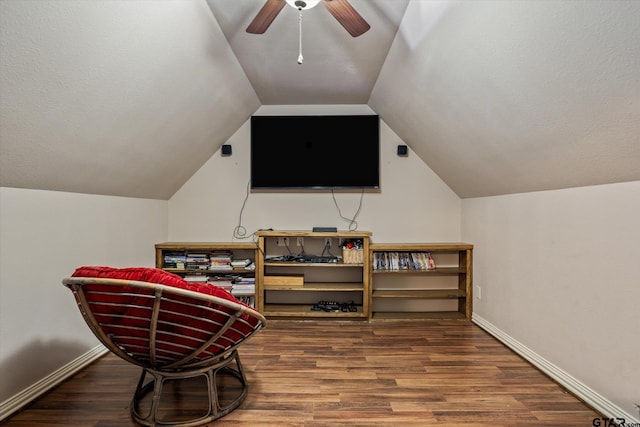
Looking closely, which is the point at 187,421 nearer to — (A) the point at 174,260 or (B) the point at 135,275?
(B) the point at 135,275

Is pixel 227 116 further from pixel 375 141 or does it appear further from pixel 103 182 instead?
pixel 375 141

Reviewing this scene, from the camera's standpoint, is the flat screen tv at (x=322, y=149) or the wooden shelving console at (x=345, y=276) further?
the flat screen tv at (x=322, y=149)

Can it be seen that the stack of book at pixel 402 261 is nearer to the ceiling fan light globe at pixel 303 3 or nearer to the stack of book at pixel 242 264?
the stack of book at pixel 242 264

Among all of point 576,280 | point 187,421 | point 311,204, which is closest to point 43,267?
point 187,421

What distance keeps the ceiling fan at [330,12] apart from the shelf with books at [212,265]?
221 cm

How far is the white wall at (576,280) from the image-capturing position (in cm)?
183

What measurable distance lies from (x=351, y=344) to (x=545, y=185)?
2000mm

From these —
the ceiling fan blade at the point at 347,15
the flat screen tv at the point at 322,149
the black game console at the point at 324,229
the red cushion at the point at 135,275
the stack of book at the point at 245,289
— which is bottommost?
the stack of book at the point at 245,289

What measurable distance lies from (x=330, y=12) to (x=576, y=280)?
2260 mm

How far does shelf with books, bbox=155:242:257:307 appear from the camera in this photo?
362 cm

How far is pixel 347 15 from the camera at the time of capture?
6.22 ft

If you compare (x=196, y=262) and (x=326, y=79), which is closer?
(x=326, y=79)

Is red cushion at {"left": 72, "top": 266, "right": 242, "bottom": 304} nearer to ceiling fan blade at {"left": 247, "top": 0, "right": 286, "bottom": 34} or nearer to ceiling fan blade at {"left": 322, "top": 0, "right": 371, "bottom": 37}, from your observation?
ceiling fan blade at {"left": 247, "top": 0, "right": 286, "bottom": 34}

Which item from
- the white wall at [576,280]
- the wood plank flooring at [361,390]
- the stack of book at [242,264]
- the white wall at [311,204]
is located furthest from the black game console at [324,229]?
the white wall at [576,280]
